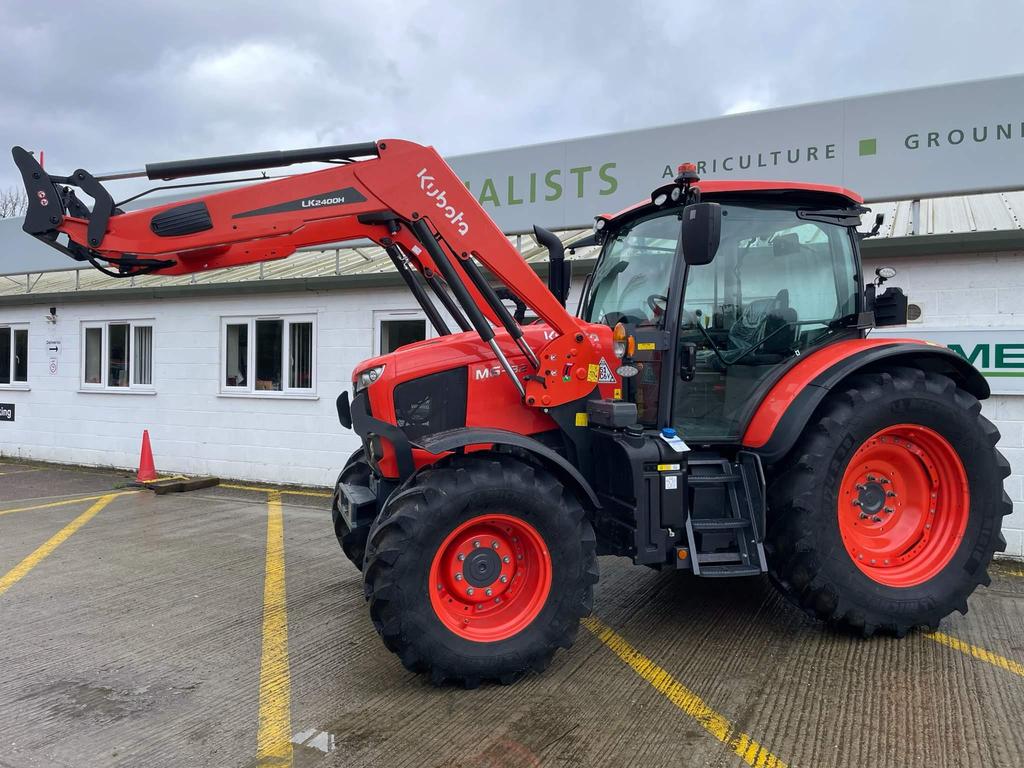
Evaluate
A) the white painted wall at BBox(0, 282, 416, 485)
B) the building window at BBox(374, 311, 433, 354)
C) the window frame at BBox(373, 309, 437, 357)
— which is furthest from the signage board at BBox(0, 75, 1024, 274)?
the white painted wall at BBox(0, 282, 416, 485)

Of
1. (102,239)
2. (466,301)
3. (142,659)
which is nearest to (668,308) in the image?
(466,301)

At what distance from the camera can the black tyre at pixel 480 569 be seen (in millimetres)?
3430

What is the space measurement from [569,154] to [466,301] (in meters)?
4.40

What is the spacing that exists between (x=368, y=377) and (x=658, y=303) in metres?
1.79

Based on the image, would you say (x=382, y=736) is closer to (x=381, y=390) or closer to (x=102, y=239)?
(x=381, y=390)

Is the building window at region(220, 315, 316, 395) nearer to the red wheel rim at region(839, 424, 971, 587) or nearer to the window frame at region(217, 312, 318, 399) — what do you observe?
the window frame at region(217, 312, 318, 399)

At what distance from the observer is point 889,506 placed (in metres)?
4.45

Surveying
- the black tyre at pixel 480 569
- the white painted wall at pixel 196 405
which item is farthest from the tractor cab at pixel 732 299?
the white painted wall at pixel 196 405

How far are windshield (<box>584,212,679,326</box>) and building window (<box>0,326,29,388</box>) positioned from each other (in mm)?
11416

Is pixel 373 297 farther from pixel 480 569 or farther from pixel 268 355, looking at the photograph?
pixel 480 569

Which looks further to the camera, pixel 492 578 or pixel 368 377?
pixel 368 377

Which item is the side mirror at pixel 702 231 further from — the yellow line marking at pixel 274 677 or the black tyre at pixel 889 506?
the yellow line marking at pixel 274 677

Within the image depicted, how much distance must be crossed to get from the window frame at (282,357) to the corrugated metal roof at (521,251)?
1.74 ft

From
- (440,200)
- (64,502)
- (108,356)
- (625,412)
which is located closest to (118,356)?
(108,356)
